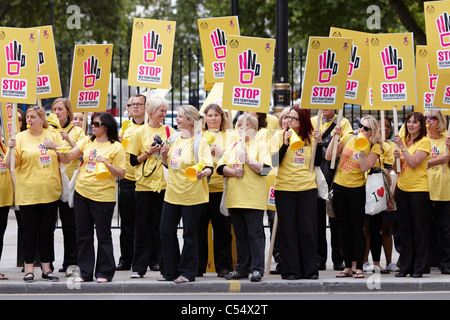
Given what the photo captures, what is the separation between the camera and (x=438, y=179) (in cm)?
1013

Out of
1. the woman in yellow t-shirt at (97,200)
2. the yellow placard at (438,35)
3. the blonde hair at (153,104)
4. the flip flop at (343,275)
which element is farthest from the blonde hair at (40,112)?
the yellow placard at (438,35)

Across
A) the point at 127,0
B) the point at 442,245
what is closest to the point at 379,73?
the point at 442,245

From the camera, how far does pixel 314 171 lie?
31.8ft

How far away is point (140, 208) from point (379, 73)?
3.29 m

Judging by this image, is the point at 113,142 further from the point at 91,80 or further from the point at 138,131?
the point at 91,80

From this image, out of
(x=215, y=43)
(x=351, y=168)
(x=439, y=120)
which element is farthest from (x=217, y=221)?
(x=439, y=120)

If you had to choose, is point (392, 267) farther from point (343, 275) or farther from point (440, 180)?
Result: point (440, 180)

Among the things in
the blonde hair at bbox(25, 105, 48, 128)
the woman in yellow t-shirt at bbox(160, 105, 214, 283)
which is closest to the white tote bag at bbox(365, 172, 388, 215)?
the woman in yellow t-shirt at bbox(160, 105, 214, 283)

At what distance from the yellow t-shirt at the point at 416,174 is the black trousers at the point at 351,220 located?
0.52 m

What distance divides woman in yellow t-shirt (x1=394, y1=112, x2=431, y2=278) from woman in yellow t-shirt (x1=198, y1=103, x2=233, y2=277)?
2.02 meters

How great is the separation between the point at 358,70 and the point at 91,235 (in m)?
3.77

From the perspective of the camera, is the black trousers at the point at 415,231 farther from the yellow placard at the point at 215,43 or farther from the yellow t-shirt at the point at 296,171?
the yellow placard at the point at 215,43

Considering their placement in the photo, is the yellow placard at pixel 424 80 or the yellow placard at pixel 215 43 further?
the yellow placard at pixel 215 43

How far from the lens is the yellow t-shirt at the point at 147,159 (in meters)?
9.75
